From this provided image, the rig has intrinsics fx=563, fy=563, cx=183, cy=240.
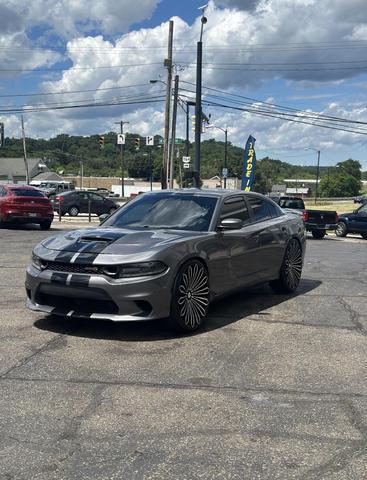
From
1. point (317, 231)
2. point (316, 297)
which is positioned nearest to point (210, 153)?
point (317, 231)

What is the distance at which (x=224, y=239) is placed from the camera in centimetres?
657

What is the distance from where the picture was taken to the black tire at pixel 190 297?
566 cm

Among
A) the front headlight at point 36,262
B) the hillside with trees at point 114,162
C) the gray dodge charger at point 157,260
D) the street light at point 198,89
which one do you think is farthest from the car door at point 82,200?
the hillside with trees at point 114,162

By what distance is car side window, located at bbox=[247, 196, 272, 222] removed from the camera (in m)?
7.71

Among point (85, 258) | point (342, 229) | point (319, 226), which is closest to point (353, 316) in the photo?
point (85, 258)

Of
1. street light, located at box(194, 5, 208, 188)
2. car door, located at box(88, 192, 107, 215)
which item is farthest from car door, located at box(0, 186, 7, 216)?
car door, located at box(88, 192, 107, 215)

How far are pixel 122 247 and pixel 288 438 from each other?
8.99ft

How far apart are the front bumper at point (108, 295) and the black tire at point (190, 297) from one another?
0.13 m

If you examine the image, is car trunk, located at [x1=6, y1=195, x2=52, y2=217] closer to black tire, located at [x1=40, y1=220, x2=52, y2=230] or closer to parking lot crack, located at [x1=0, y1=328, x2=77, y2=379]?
black tire, located at [x1=40, y1=220, x2=52, y2=230]

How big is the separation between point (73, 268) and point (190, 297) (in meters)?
1.24

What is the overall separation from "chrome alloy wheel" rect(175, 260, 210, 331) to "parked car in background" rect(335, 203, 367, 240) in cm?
1683

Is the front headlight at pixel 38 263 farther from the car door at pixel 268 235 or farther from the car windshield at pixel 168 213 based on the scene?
the car door at pixel 268 235

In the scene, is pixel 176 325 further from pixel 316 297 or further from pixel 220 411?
pixel 316 297

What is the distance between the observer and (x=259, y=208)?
310 inches
